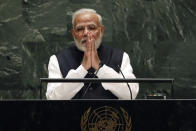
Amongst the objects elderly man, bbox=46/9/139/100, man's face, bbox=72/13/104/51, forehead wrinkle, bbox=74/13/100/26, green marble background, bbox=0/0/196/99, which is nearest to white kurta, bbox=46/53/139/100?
elderly man, bbox=46/9/139/100

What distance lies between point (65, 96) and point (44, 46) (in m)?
2.19

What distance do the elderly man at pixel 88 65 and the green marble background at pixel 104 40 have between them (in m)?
1.44

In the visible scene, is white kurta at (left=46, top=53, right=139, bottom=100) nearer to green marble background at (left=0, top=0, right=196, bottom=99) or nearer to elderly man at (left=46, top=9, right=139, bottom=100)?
elderly man at (left=46, top=9, right=139, bottom=100)

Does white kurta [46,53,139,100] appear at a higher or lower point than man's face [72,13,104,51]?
lower

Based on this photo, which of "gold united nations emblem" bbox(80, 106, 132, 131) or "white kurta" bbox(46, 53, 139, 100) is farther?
"white kurta" bbox(46, 53, 139, 100)

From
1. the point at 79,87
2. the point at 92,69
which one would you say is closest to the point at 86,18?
the point at 92,69

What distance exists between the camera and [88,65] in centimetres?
353

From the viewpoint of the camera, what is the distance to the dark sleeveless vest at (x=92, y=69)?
3.63m

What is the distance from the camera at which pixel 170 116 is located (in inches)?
87.8

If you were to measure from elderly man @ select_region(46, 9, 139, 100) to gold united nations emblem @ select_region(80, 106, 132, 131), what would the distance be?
110cm

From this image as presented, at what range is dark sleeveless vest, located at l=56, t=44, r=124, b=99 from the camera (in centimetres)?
363

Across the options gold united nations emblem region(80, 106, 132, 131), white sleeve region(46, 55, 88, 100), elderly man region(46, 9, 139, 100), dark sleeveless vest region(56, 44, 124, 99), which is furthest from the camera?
A: dark sleeveless vest region(56, 44, 124, 99)

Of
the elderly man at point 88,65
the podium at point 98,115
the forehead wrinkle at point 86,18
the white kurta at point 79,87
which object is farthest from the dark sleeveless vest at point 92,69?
the podium at point 98,115

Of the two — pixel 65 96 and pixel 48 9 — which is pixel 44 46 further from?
pixel 65 96
